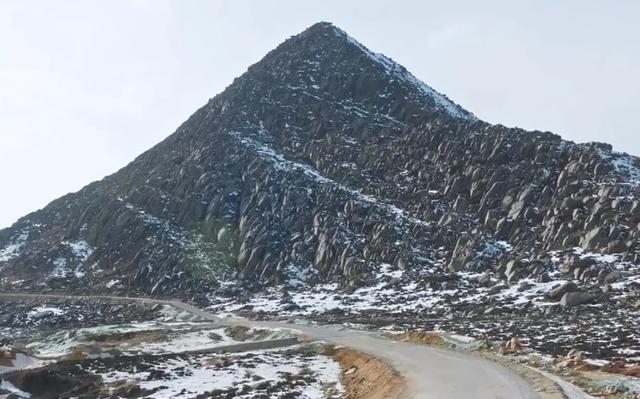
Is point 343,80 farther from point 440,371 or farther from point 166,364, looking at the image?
point 440,371

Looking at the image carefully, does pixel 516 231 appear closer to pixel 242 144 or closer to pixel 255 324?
pixel 255 324

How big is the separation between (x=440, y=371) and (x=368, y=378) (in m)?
4.18

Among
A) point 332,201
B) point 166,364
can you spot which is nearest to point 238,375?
point 166,364

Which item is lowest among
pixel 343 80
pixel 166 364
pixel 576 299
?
pixel 166 364

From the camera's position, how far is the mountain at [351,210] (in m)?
64.3

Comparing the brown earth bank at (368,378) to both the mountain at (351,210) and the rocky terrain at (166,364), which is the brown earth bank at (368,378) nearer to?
the rocky terrain at (166,364)

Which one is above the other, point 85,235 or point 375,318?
point 85,235

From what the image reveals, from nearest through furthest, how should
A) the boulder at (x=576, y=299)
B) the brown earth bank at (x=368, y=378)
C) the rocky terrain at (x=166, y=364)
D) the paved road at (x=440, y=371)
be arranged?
the paved road at (x=440, y=371)
the brown earth bank at (x=368, y=378)
the rocky terrain at (x=166, y=364)
the boulder at (x=576, y=299)

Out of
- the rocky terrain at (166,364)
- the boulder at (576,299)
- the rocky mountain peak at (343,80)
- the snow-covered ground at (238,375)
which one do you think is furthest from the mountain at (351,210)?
the snow-covered ground at (238,375)

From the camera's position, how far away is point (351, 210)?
8556 cm

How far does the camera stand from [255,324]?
57812mm

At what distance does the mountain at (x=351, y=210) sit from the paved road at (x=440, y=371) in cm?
1700

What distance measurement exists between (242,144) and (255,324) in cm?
5413

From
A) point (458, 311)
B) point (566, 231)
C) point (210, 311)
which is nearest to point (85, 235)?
point (210, 311)
